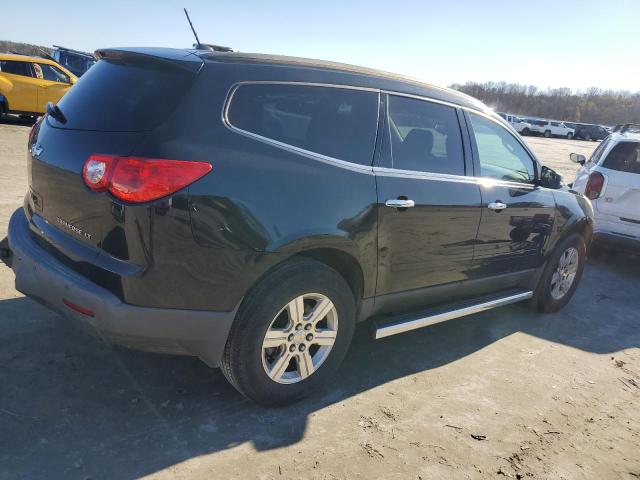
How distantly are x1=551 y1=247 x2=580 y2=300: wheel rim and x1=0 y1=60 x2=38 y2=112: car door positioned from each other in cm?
1378

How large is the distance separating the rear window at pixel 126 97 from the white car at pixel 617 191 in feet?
18.9

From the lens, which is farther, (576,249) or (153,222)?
(576,249)

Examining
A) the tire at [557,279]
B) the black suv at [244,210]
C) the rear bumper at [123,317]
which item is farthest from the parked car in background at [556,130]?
the rear bumper at [123,317]

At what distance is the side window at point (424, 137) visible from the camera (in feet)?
10.9

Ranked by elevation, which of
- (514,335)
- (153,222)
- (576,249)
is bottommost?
(514,335)

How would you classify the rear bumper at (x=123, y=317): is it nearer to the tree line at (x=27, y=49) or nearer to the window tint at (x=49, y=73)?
the window tint at (x=49, y=73)

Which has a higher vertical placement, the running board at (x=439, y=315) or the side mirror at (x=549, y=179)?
the side mirror at (x=549, y=179)

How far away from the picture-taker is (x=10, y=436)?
2.50m

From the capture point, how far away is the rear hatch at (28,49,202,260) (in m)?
2.48

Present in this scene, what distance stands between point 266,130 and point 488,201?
1.89 metres

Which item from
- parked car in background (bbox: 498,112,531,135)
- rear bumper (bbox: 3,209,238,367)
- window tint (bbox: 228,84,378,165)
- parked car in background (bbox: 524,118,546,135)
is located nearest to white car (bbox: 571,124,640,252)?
window tint (bbox: 228,84,378,165)

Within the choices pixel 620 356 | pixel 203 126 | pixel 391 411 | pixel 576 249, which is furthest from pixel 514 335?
pixel 203 126

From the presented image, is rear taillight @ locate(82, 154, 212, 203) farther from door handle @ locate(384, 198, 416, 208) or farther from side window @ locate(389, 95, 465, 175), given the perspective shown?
side window @ locate(389, 95, 465, 175)

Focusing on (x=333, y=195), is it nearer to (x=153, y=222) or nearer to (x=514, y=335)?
(x=153, y=222)
